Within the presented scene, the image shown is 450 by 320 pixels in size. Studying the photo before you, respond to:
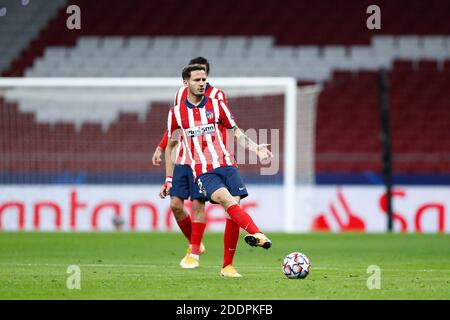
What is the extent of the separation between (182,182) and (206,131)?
119cm

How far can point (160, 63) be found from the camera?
24625 mm

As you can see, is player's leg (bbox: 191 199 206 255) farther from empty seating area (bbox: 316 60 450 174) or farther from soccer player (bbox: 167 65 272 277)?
empty seating area (bbox: 316 60 450 174)

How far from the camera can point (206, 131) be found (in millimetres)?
9078

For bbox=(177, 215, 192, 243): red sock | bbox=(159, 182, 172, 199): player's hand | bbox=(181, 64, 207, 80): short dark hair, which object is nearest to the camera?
bbox=(181, 64, 207, 80): short dark hair

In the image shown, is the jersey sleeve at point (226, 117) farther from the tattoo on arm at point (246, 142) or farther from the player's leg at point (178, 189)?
the player's leg at point (178, 189)

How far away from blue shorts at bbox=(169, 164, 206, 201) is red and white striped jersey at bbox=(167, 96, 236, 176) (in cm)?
88

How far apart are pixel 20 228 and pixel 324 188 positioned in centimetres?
561

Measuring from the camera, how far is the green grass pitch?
287 inches

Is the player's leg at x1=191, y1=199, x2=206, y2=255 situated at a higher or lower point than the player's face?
lower

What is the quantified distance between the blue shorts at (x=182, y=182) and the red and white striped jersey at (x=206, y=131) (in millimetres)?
881

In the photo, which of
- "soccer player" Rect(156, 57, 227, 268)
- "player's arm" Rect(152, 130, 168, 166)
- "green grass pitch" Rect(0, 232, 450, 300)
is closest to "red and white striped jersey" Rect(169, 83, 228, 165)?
"soccer player" Rect(156, 57, 227, 268)

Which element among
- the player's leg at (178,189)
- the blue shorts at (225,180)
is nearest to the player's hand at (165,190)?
the player's leg at (178,189)

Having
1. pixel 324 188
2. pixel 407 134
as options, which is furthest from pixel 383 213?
pixel 407 134

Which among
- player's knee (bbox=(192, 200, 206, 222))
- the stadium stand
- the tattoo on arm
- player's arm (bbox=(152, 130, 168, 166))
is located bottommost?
player's knee (bbox=(192, 200, 206, 222))
